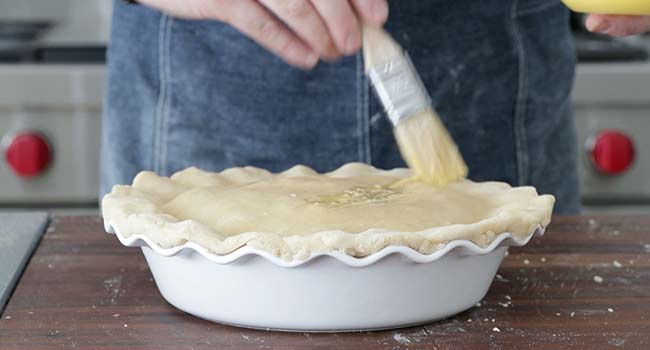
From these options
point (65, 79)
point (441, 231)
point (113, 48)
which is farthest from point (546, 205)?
point (65, 79)

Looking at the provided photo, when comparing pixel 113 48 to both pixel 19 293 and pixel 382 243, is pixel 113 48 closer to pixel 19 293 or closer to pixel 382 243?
pixel 19 293

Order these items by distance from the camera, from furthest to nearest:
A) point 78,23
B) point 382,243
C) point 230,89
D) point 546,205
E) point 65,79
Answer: point 78,23 < point 65,79 < point 230,89 < point 546,205 < point 382,243

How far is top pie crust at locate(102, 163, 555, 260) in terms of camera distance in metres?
0.94

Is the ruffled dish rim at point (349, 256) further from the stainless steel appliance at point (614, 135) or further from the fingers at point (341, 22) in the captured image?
the stainless steel appliance at point (614, 135)

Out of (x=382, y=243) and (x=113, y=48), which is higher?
(x=382, y=243)

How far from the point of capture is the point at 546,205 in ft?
3.49

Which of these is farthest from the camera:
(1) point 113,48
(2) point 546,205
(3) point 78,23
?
(3) point 78,23

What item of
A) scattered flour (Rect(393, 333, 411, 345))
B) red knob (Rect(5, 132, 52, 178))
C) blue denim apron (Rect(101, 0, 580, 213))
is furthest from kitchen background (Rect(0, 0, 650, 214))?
scattered flour (Rect(393, 333, 411, 345))

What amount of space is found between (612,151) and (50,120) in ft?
3.27

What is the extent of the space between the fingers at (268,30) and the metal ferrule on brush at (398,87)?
0.38 feet

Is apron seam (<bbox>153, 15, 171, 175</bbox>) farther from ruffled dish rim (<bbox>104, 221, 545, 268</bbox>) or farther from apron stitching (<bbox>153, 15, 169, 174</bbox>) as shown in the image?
ruffled dish rim (<bbox>104, 221, 545, 268</bbox>)

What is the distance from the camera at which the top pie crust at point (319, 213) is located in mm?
936

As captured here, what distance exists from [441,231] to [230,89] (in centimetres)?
65

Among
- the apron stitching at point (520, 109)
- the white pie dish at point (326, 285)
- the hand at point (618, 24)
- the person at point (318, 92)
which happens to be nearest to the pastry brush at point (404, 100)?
the white pie dish at point (326, 285)
